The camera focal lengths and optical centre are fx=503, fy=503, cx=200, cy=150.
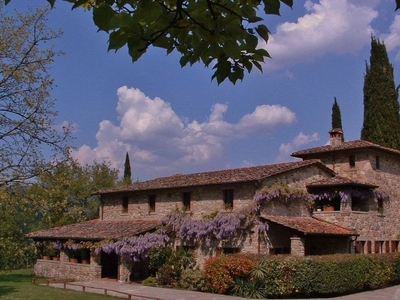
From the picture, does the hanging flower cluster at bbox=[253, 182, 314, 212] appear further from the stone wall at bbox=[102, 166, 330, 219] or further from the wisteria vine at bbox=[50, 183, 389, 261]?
the stone wall at bbox=[102, 166, 330, 219]

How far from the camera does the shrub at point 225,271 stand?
20.9 metres

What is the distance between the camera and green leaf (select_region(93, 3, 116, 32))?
2.49m

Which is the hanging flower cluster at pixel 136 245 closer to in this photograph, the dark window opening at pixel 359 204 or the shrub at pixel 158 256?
the shrub at pixel 158 256

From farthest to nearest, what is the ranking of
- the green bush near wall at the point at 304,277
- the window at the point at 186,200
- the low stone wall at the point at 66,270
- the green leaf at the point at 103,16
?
1. the low stone wall at the point at 66,270
2. the window at the point at 186,200
3. the green bush near wall at the point at 304,277
4. the green leaf at the point at 103,16

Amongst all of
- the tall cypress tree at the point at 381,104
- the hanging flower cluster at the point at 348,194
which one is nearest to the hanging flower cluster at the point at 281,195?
the hanging flower cluster at the point at 348,194

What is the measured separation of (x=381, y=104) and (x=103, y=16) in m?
34.9

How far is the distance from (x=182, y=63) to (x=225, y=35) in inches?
29.4

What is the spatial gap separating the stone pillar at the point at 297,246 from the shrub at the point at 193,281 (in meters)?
→ 4.26

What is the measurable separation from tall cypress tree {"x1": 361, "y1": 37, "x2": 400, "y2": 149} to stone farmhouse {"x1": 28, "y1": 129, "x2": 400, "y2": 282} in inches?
221

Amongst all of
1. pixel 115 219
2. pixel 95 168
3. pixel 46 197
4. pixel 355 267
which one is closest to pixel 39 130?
pixel 46 197

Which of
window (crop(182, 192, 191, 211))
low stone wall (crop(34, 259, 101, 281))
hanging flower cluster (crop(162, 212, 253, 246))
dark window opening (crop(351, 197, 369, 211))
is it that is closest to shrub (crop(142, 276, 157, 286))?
hanging flower cluster (crop(162, 212, 253, 246))

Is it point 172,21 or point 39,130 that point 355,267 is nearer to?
point 39,130

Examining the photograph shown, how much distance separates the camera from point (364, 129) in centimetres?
3528

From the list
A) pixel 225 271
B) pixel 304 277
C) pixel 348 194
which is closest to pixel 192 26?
pixel 304 277
